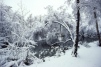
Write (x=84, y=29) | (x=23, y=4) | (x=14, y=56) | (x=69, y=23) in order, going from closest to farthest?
(x=14, y=56) < (x=23, y=4) < (x=69, y=23) < (x=84, y=29)

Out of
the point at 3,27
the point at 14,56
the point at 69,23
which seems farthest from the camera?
the point at 69,23

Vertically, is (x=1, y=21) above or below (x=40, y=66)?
above

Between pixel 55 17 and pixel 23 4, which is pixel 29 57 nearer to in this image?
pixel 23 4

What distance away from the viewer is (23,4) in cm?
1102

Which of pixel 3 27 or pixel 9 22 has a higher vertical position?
pixel 9 22

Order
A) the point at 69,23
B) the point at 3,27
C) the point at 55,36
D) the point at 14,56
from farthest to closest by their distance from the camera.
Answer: the point at 55,36 < the point at 69,23 < the point at 3,27 < the point at 14,56

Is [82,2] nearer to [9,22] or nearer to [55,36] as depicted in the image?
[9,22]

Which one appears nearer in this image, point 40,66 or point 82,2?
point 40,66

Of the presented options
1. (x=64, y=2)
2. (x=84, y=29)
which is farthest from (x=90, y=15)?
(x=84, y=29)

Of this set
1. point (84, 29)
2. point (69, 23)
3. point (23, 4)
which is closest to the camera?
point (23, 4)

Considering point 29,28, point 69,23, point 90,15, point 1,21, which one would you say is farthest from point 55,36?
point 1,21

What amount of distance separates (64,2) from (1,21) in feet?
25.2

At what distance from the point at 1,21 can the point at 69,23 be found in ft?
53.1

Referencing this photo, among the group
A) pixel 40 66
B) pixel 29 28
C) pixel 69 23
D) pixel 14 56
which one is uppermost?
pixel 69 23
